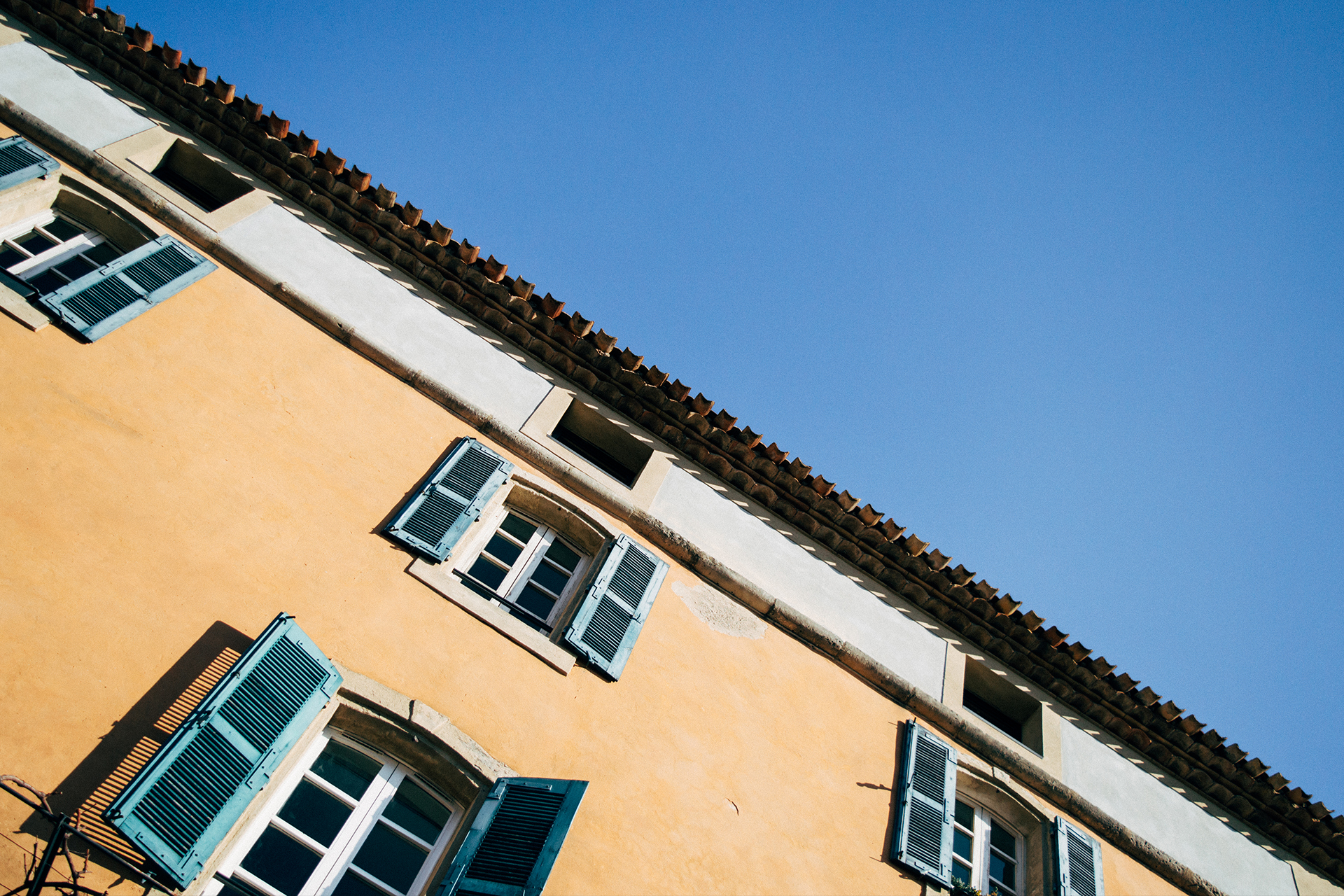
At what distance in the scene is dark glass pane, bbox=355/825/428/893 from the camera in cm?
496

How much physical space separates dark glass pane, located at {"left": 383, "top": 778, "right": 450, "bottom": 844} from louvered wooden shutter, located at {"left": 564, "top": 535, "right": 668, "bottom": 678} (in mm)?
1456

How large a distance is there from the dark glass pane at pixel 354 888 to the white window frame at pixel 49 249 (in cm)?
499

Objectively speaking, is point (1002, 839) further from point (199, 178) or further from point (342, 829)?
point (199, 178)

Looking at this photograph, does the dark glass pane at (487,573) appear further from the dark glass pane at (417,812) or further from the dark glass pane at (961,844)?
the dark glass pane at (961,844)

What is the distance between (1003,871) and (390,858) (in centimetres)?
505

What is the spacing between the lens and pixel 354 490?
259 inches

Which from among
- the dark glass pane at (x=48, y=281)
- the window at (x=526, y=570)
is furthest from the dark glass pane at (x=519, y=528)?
the dark glass pane at (x=48, y=281)

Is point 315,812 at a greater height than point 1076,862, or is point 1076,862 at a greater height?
point 1076,862

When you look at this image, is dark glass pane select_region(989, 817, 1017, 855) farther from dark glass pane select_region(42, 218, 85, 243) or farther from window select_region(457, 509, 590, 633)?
dark glass pane select_region(42, 218, 85, 243)

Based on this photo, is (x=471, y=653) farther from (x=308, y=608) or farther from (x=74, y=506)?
(x=74, y=506)

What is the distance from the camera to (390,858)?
16.6 ft

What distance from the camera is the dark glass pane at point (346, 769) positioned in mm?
5188

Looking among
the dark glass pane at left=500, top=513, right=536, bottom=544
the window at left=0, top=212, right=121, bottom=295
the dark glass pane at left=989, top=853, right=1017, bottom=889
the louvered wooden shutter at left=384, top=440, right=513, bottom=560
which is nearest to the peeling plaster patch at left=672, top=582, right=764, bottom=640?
the dark glass pane at left=500, top=513, right=536, bottom=544

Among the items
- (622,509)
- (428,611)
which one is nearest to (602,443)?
(622,509)
